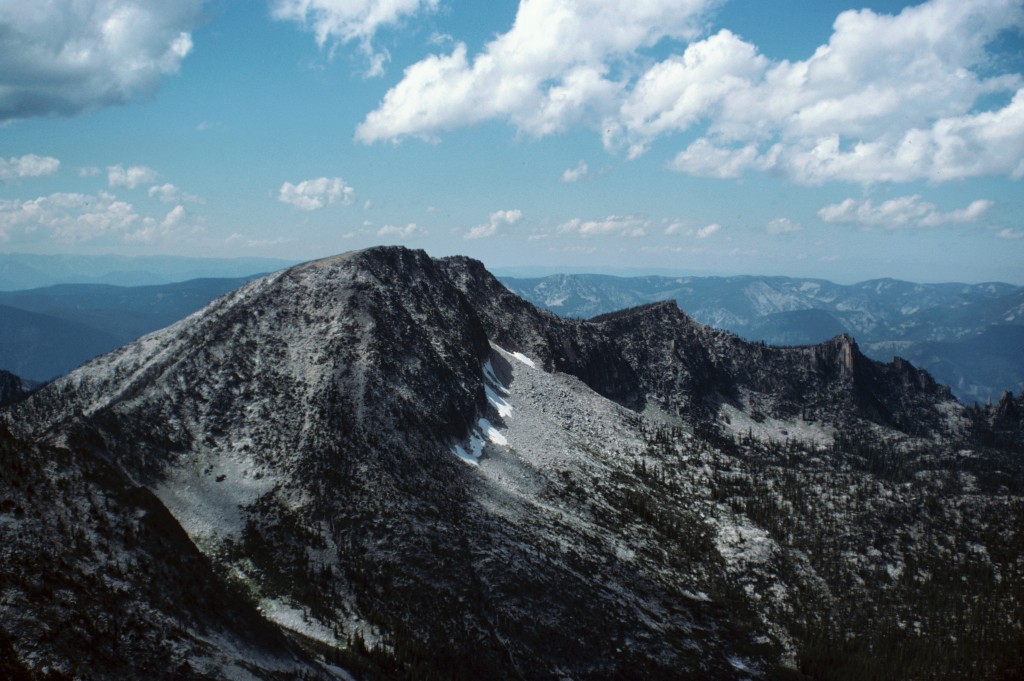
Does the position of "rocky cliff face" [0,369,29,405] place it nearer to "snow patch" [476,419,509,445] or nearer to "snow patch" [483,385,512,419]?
"snow patch" [483,385,512,419]

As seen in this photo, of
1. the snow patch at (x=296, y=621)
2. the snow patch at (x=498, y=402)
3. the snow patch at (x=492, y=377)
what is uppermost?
the snow patch at (x=492, y=377)

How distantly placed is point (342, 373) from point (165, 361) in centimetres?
3290

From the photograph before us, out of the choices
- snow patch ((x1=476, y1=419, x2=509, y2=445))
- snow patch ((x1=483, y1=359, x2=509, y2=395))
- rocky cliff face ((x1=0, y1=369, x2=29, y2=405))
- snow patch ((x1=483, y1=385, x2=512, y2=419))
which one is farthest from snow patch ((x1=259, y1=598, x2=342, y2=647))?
rocky cliff face ((x1=0, y1=369, x2=29, y2=405))

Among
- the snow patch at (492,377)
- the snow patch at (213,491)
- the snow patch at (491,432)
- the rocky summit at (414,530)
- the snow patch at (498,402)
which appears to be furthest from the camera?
the snow patch at (492,377)

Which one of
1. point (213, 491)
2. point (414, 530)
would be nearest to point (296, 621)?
point (414, 530)

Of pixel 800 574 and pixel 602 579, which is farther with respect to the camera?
pixel 800 574

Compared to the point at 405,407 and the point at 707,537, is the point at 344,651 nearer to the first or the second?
the point at 405,407

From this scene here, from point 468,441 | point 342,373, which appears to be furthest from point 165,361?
point 468,441

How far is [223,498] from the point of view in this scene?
87.3 m

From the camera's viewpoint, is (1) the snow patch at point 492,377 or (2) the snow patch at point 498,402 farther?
(1) the snow patch at point 492,377

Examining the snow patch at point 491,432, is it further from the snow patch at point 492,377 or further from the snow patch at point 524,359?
the snow patch at point 524,359

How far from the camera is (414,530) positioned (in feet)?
290

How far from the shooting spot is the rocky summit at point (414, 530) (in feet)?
159

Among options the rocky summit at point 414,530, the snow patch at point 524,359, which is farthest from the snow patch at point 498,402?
the snow patch at point 524,359
